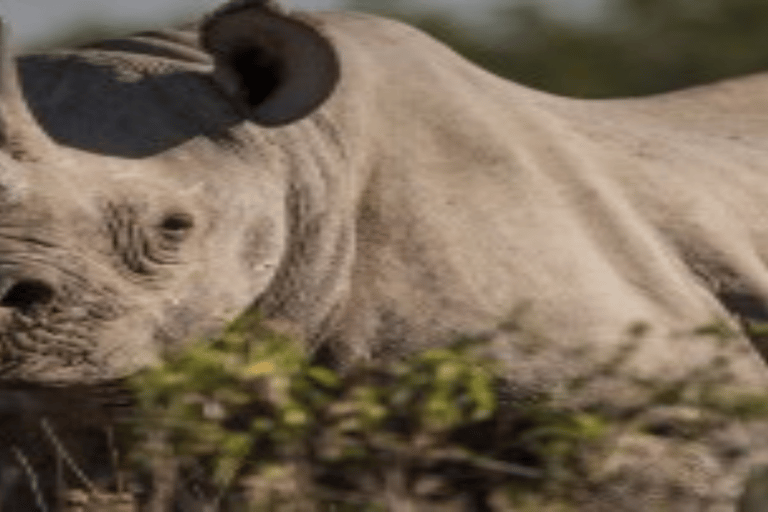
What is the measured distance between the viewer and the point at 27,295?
757cm

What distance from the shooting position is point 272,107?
27.0 ft

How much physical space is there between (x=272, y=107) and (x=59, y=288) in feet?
2.92

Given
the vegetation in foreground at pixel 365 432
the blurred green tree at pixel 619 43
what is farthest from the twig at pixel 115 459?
the blurred green tree at pixel 619 43

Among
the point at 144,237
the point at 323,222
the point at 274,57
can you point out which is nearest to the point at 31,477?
the point at 144,237

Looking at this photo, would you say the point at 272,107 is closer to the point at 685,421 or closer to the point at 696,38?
the point at 685,421

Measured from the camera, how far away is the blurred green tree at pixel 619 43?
2233cm

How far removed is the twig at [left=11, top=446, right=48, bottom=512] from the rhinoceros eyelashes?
0.53m

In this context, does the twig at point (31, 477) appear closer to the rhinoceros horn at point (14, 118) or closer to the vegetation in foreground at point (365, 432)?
the vegetation in foreground at point (365, 432)

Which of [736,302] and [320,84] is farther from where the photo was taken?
[736,302]

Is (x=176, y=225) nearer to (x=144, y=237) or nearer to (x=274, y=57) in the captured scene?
(x=144, y=237)

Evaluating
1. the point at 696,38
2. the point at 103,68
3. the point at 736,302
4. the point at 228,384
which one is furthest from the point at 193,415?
the point at 696,38

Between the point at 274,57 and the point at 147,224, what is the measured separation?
24.1 inches

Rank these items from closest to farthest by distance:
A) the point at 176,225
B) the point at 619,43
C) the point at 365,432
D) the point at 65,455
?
1. the point at 365,432
2. the point at 65,455
3. the point at 176,225
4. the point at 619,43

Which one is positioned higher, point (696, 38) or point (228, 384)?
point (228, 384)
